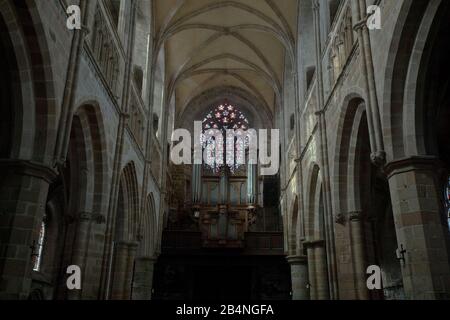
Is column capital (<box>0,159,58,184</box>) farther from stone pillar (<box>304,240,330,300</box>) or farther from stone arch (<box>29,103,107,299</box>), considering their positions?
stone pillar (<box>304,240,330,300</box>)

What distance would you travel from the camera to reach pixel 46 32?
945 cm

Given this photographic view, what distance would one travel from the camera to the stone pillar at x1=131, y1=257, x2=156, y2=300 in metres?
22.3

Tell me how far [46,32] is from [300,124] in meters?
13.6

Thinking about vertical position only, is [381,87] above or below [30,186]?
above

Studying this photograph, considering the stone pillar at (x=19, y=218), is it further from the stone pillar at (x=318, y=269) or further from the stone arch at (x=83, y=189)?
the stone pillar at (x=318, y=269)

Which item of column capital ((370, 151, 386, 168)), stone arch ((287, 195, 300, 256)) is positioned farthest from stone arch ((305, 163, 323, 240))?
column capital ((370, 151, 386, 168))

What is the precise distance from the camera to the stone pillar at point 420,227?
8359 millimetres

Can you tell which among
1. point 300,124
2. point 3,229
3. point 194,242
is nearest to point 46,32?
point 3,229

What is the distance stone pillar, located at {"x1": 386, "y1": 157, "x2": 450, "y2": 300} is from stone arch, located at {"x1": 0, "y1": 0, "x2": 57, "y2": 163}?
23.5ft

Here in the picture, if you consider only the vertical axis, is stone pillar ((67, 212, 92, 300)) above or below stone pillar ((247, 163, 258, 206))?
below

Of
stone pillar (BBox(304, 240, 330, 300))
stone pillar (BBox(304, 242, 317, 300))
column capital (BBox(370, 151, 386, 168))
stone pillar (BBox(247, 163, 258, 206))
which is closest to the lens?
column capital (BBox(370, 151, 386, 168))

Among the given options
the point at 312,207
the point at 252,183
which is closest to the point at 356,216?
the point at 312,207

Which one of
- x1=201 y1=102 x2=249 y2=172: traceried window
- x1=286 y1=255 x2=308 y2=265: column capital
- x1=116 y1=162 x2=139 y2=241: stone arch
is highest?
x1=201 y1=102 x2=249 y2=172: traceried window
